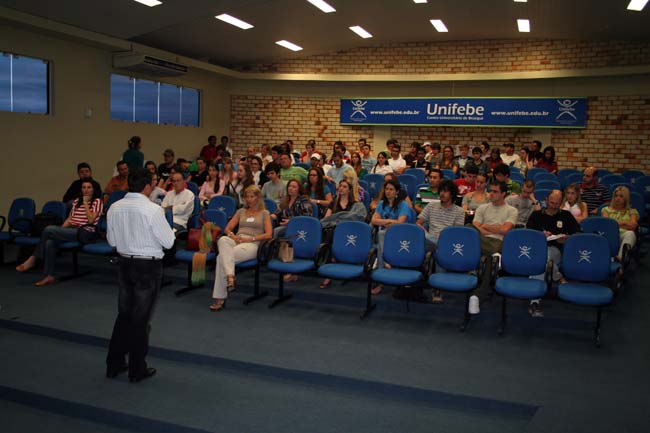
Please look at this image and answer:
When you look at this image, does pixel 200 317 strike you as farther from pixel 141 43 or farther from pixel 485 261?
pixel 141 43

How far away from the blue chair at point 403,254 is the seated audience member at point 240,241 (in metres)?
1.26

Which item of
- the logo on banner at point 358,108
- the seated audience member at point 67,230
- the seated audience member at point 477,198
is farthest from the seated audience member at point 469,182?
the logo on banner at point 358,108

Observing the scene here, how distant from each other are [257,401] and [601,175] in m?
8.59

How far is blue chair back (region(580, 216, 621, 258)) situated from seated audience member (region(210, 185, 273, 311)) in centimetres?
329

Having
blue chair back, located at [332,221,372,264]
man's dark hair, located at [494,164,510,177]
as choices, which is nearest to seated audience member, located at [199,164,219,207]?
blue chair back, located at [332,221,372,264]

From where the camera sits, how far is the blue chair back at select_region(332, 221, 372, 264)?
5852 mm

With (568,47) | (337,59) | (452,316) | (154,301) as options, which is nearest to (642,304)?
(452,316)

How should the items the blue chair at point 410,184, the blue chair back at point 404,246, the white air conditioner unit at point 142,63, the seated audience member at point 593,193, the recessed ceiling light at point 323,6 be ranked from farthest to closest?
the white air conditioner unit at point 142,63 < the recessed ceiling light at point 323,6 < the blue chair at point 410,184 < the seated audience member at point 593,193 < the blue chair back at point 404,246

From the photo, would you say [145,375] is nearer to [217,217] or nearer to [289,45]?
[217,217]

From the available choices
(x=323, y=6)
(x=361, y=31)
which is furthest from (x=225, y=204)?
(x=361, y=31)

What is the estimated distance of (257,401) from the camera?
389cm

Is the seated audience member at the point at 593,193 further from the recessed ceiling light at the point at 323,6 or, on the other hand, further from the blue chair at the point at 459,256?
the recessed ceiling light at the point at 323,6

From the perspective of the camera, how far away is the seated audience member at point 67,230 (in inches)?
263

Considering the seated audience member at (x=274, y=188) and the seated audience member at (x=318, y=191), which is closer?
the seated audience member at (x=318, y=191)
